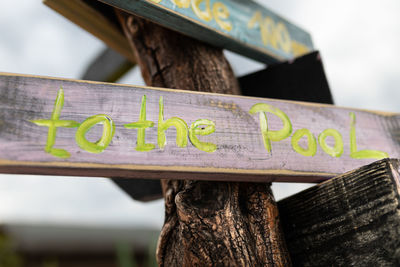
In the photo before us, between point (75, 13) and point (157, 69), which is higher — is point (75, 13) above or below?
above

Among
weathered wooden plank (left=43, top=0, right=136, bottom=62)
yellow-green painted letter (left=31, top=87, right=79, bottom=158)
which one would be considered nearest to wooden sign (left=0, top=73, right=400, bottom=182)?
yellow-green painted letter (left=31, top=87, right=79, bottom=158)

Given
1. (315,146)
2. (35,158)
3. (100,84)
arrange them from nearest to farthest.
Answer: (35,158) → (100,84) → (315,146)

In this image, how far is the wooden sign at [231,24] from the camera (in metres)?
0.84

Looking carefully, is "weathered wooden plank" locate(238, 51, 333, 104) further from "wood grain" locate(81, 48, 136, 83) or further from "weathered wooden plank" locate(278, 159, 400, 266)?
"wood grain" locate(81, 48, 136, 83)

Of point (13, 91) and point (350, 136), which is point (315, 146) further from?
point (13, 91)

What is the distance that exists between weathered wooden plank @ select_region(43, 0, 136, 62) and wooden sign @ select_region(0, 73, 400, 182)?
0.46 metres

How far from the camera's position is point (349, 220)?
0.67 meters

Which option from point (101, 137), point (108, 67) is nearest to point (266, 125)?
point (101, 137)

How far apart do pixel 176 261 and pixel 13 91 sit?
48 cm

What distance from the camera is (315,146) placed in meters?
0.81

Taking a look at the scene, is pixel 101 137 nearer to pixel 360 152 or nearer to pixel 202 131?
pixel 202 131

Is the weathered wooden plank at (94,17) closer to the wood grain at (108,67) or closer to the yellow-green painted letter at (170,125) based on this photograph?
the wood grain at (108,67)

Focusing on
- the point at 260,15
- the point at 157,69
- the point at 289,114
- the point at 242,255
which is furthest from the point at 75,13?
the point at 242,255

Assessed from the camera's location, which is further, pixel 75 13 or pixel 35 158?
pixel 75 13
